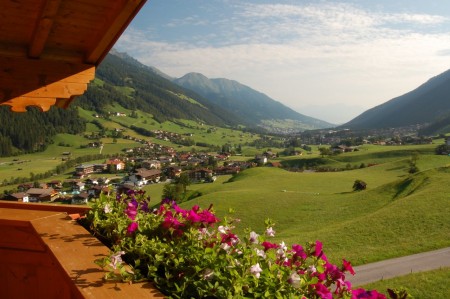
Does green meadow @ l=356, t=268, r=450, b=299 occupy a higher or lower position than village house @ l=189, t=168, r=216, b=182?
higher

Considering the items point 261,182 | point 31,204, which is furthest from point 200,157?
point 31,204

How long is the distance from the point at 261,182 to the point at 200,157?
78770 mm

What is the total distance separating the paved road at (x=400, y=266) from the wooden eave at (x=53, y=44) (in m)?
11.6

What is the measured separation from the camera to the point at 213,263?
1562 mm

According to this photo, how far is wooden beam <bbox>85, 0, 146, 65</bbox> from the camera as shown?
2393 mm

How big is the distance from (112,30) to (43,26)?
0.50 meters

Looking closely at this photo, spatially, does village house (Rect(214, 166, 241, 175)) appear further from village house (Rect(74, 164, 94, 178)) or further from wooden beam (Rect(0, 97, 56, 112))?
wooden beam (Rect(0, 97, 56, 112))

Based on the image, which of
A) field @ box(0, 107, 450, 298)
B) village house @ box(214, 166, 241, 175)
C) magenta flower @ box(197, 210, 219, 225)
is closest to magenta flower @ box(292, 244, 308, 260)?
field @ box(0, 107, 450, 298)

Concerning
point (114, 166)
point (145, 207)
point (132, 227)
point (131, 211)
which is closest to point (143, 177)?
point (114, 166)

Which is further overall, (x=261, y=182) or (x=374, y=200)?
(x=261, y=182)

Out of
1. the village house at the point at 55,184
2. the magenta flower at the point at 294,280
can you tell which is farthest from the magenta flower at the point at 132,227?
the village house at the point at 55,184

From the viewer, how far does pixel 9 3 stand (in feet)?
8.10

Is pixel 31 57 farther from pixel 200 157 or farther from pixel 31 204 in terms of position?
pixel 200 157

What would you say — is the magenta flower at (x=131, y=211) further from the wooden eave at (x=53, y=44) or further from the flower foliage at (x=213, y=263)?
the wooden eave at (x=53, y=44)
